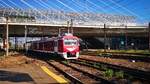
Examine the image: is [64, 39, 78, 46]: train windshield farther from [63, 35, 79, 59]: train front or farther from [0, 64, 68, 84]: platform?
[0, 64, 68, 84]: platform

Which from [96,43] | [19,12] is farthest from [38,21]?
[96,43]

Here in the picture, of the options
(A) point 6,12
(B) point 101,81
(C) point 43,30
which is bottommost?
(B) point 101,81

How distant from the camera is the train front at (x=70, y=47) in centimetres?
3461

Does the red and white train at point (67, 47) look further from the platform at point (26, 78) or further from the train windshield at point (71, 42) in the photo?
the platform at point (26, 78)

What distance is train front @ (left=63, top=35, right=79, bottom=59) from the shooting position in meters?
34.6

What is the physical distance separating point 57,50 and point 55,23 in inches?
1820

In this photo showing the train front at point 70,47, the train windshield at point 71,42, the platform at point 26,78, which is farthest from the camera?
the train windshield at point 71,42

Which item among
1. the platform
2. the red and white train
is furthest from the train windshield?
the platform

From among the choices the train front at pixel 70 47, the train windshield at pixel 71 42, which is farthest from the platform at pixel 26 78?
the train windshield at pixel 71 42

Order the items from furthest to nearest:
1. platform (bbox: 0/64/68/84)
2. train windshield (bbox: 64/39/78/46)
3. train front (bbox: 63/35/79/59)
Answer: train windshield (bbox: 64/39/78/46), train front (bbox: 63/35/79/59), platform (bbox: 0/64/68/84)

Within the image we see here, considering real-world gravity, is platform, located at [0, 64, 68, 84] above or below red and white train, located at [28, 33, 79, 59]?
below

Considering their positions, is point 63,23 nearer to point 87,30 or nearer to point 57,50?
point 87,30

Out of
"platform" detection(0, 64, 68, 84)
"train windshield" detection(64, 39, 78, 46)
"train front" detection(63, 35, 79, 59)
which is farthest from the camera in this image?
"train windshield" detection(64, 39, 78, 46)

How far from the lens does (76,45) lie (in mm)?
35781
